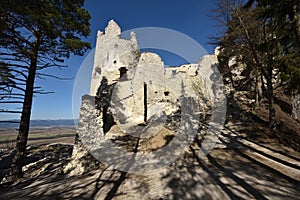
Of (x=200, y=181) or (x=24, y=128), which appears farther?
(x=24, y=128)

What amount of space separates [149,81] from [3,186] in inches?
556

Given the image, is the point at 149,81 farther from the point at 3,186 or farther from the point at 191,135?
the point at 3,186

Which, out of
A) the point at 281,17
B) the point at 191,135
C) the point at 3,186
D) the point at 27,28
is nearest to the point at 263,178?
the point at 191,135

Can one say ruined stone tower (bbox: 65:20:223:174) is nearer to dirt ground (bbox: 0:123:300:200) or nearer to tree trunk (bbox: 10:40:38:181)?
tree trunk (bbox: 10:40:38:181)

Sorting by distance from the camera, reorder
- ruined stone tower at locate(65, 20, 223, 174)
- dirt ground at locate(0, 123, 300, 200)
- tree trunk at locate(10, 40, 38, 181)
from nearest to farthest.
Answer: dirt ground at locate(0, 123, 300, 200), tree trunk at locate(10, 40, 38, 181), ruined stone tower at locate(65, 20, 223, 174)

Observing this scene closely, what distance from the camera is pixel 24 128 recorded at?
6.40 meters

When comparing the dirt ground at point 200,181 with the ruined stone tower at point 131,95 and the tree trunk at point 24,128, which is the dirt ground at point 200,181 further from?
the ruined stone tower at point 131,95

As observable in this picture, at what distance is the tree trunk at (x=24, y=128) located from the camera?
6.35 meters

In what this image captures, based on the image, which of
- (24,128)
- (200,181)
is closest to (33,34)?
(24,128)

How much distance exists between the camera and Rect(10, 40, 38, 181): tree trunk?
6352mm

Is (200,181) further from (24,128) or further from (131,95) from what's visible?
(131,95)

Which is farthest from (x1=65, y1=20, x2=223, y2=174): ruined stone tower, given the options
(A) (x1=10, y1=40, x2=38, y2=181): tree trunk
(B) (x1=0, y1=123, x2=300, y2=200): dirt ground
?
(B) (x1=0, y1=123, x2=300, y2=200): dirt ground

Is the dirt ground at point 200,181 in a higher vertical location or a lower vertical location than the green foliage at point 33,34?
lower

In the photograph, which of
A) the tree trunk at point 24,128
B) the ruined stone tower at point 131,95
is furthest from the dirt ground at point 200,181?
the ruined stone tower at point 131,95
